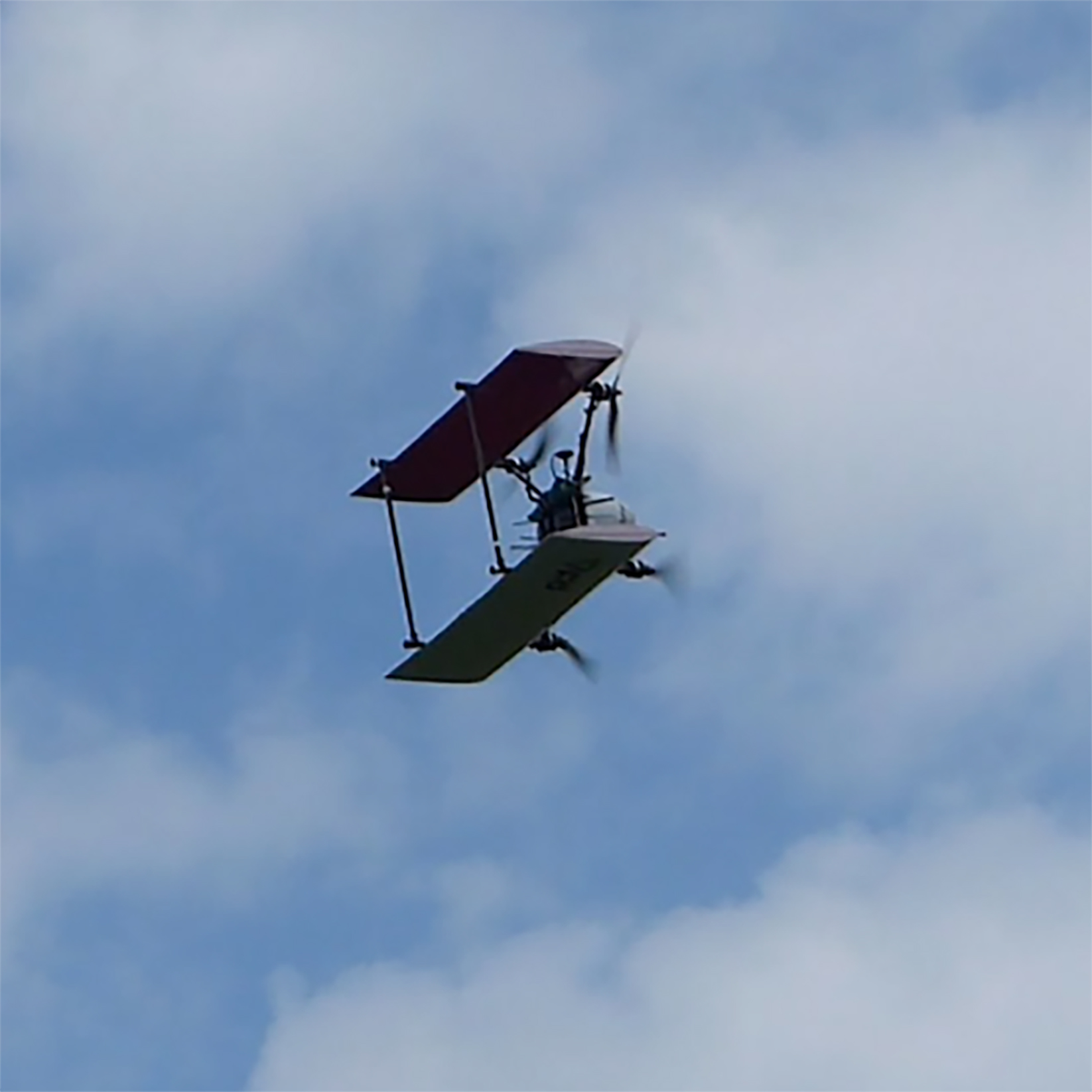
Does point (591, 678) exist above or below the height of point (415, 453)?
below

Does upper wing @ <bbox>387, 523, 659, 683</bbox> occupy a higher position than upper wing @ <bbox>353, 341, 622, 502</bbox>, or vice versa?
upper wing @ <bbox>353, 341, 622, 502</bbox>

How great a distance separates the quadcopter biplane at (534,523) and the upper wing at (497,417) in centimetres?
1

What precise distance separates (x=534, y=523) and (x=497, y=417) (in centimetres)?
193

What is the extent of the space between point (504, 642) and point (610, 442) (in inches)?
137

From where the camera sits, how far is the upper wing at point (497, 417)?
77.2m

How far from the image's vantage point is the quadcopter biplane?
7575 cm

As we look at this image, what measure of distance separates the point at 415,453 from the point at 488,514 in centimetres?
315

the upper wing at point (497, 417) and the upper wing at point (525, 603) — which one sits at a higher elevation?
the upper wing at point (497, 417)

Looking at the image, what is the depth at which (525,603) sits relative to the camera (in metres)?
76.6

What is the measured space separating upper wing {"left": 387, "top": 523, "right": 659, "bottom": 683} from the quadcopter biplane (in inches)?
0.5

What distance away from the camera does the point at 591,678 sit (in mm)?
77875

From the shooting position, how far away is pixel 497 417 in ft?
259

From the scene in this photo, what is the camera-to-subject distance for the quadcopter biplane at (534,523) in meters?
75.8

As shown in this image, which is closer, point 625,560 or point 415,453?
point 625,560
